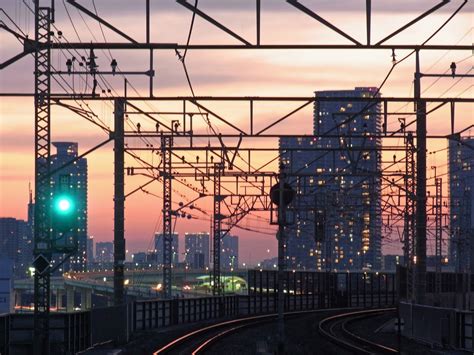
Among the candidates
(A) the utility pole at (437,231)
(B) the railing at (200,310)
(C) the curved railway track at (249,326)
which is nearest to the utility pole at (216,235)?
(B) the railing at (200,310)

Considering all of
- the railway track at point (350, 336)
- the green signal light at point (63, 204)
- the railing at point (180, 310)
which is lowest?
the railway track at point (350, 336)

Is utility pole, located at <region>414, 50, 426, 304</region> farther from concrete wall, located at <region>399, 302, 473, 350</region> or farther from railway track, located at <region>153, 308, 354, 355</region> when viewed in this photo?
railway track, located at <region>153, 308, 354, 355</region>

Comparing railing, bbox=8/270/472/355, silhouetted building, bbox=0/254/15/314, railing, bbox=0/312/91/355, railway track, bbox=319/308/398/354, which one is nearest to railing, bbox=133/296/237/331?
railing, bbox=8/270/472/355

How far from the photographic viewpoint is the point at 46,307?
3200 centimetres

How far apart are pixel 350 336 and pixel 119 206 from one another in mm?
10834

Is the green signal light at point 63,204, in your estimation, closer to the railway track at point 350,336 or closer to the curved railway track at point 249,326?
the curved railway track at point 249,326

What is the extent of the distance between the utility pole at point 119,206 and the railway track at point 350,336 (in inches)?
318

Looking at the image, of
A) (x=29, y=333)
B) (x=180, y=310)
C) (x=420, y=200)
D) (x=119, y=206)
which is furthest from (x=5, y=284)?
(x=29, y=333)

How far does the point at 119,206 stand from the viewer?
42250mm

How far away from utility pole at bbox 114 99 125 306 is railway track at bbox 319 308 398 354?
26.5 feet

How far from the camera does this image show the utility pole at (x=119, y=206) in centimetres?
4172

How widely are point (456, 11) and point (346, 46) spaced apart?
2.80m

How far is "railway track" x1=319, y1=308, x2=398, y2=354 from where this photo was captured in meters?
37.3

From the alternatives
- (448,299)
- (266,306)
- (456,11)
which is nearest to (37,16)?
(456,11)
